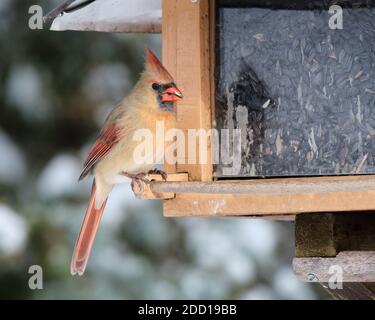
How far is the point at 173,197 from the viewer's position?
2.78 m

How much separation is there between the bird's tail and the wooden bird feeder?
52 centimetres

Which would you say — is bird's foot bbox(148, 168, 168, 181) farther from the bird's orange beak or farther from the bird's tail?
the bird's tail

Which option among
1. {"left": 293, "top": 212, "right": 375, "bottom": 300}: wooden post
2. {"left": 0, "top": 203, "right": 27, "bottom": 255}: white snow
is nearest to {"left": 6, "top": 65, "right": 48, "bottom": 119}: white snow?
{"left": 0, "top": 203, "right": 27, "bottom": 255}: white snow

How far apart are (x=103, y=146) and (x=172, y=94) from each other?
347 millimetres

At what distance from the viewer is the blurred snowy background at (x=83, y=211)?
4.11 m

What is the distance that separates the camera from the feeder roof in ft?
10.3

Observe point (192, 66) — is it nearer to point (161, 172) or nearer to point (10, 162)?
point (161, 172)

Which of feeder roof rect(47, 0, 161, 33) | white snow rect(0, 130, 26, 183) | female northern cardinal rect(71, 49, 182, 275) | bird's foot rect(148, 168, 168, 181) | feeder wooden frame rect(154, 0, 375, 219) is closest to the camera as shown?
feeder wooden frame rect(154, 0, 375, 219)

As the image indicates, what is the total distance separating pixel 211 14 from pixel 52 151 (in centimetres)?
188

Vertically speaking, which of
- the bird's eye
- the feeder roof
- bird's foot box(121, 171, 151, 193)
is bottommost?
bird's foot box(121, 171, 151, 193)

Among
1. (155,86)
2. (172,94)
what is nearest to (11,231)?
(155,86)

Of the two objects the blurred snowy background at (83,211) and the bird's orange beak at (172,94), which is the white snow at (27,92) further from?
the bird's orange beak at (172,94)
